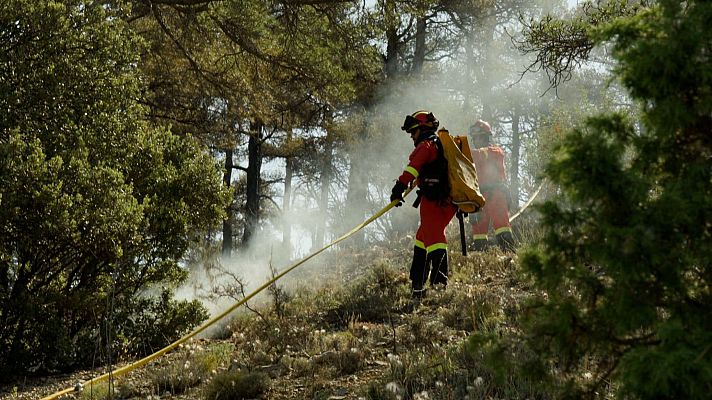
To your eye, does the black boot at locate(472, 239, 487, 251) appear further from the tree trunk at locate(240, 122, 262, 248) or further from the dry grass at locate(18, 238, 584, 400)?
the tree trunk at locate(240, 122, 262, 248)

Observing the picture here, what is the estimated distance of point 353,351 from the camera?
16.2 feet

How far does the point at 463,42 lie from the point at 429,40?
1202mm

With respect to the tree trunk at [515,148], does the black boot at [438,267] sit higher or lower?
lower

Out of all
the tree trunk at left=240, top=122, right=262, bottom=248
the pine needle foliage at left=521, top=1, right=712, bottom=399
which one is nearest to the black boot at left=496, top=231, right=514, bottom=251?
the pine needle foliage at left=521, top=1, right=712, bottom=399

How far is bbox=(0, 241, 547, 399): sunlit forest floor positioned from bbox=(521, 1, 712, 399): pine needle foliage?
140 centimetres

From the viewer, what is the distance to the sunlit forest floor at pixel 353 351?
4207 mm

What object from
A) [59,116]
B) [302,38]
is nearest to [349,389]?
[59,116]

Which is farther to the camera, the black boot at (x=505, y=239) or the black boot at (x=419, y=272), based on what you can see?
the black boot at (x=505, y=239)

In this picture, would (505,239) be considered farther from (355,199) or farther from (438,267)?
(355,199)

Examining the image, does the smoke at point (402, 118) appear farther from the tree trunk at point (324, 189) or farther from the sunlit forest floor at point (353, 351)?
the sunlit forest floor at point (353, 351)

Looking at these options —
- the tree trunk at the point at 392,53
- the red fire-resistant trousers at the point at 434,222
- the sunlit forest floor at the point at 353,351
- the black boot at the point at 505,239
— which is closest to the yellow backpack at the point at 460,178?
the red fire-resistant trousers at the point at 434,222

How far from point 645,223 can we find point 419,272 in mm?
5245

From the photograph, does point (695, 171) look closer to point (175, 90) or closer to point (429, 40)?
point (175, 90)

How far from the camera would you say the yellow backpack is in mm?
6719
